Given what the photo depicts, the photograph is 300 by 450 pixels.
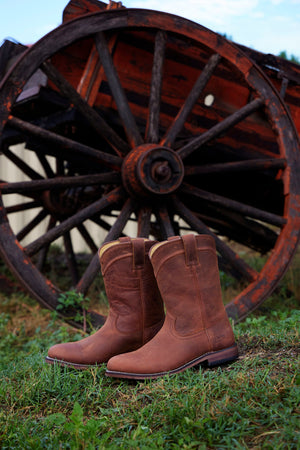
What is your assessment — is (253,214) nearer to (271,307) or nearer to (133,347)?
(271,307)

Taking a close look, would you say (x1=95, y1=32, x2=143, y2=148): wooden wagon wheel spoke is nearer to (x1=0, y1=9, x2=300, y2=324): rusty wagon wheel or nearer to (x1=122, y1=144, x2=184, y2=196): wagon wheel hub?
(x1=0, y1=9, x2=300, y2=324): rusty wagon wheel

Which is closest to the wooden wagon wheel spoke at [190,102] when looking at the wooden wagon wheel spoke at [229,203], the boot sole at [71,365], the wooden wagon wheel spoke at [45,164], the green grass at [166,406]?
the wooden wagon wheel spoke at [229,203]

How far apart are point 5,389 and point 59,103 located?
207cm

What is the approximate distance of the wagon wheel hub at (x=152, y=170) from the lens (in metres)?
2.83

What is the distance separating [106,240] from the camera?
297cm

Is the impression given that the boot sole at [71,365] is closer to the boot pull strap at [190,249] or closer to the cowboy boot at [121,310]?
the cowboy boot at [121,310]

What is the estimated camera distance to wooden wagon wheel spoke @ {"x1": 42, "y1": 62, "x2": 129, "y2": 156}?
2801 mm

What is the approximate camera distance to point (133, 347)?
197cm

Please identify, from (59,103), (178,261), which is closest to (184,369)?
(178,261)

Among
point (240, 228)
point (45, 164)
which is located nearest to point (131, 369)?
point (240, 228)

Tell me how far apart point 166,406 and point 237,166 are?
6.89 feet

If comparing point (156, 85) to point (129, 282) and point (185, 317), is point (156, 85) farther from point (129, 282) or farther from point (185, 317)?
point (185, 317)

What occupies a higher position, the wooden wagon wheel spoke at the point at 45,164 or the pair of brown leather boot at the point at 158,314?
the wooden wagon wheel spoke at the point at 45,164

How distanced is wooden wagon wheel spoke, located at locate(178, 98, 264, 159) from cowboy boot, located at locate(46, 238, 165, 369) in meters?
1.25
